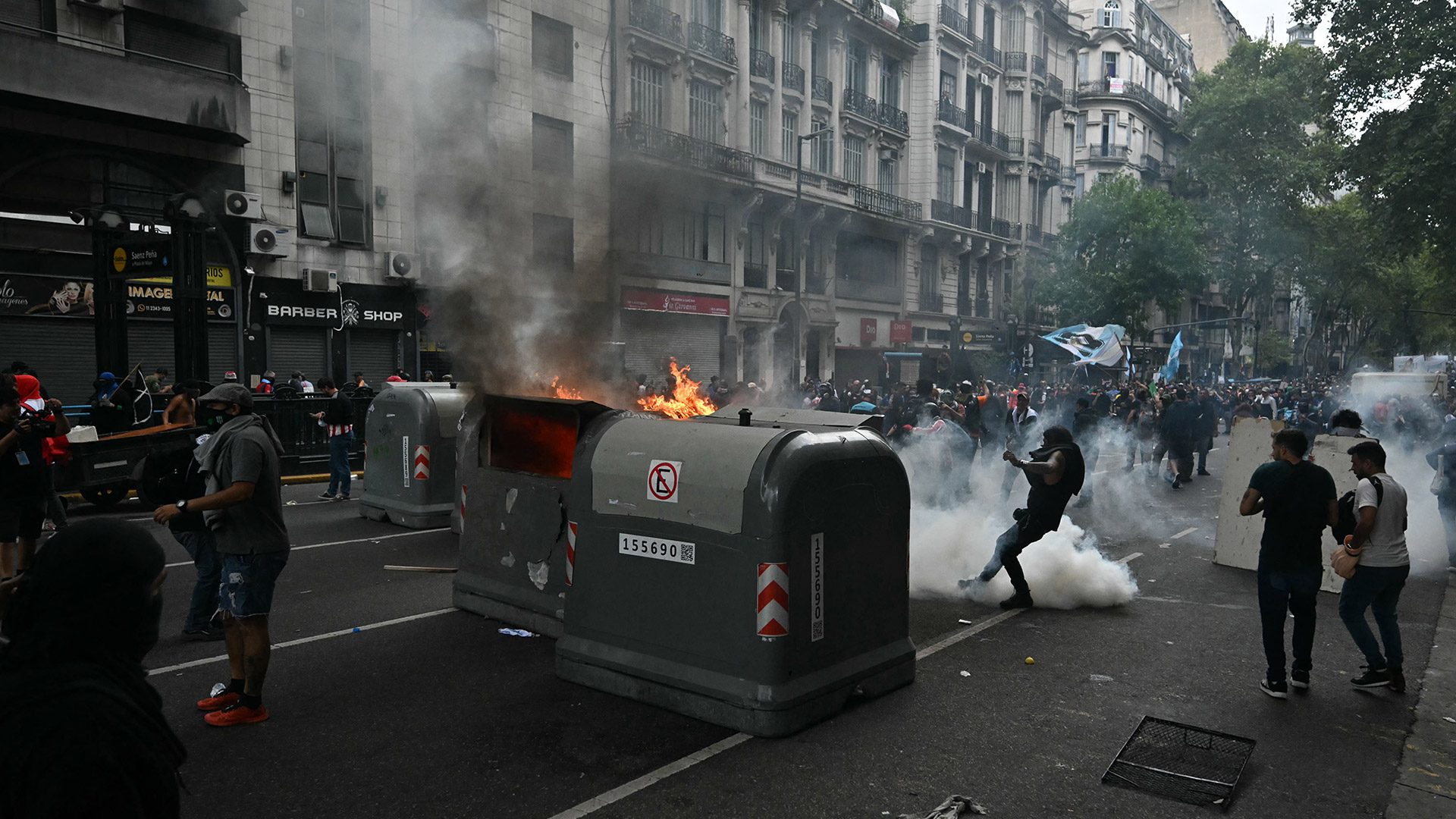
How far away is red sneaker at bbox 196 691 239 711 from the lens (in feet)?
15.3

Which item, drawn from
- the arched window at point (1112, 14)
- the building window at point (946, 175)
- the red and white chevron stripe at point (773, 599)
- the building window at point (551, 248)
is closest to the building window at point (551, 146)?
the building window at point (551, 248)

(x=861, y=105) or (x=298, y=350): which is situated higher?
(x=861, y=105)

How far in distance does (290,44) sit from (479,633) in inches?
501

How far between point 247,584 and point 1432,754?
5906 mm

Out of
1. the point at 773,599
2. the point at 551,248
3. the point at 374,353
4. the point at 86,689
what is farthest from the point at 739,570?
the point at 374,353

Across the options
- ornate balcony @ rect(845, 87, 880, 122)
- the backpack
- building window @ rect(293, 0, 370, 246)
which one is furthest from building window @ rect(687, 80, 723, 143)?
the backpack

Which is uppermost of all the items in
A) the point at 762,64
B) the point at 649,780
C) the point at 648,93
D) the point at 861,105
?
the point at 861,105

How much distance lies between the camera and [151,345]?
17.5 m

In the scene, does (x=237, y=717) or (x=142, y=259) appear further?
(x=142, y=259)

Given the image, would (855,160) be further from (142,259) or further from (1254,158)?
(1254,158)

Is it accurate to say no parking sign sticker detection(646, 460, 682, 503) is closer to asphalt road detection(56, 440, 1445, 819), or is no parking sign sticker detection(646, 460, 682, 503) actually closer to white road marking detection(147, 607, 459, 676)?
asphalt road detection(56, 440, 1445, 819)

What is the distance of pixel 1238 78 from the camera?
47.6 metres

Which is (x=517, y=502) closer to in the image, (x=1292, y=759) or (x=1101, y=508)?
(x=1292, y=759)

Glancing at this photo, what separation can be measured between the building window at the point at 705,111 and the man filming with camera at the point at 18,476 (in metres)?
11.4
